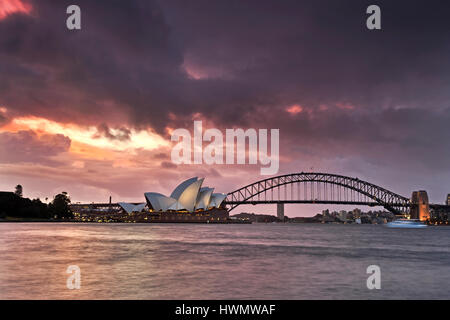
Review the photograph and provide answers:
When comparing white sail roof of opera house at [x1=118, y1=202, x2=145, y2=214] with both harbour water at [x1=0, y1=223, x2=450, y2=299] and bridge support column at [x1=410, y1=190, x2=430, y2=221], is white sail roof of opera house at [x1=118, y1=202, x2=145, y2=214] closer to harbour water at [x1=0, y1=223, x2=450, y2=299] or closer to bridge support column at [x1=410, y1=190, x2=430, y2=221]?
bridge support column at [x1=410, y1=190, x2=430, y2=221]

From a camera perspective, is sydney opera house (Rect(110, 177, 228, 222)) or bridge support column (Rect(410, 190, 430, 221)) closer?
bridge support column (Rect(410, 190, 430, 221))

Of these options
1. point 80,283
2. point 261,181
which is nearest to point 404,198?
point 261,181

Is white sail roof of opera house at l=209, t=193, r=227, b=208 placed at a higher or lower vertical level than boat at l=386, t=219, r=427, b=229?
higher

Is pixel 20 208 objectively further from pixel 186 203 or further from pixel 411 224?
pixel 411 224

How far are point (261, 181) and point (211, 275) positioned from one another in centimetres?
15081

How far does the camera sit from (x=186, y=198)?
142375 mm

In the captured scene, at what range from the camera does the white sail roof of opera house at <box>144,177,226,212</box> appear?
5433 inches

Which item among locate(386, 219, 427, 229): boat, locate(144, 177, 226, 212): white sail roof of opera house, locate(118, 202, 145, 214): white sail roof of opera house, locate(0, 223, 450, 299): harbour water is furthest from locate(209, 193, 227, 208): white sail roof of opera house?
locate(0, 223, 450, 299): harbour water

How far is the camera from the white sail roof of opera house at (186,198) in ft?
453

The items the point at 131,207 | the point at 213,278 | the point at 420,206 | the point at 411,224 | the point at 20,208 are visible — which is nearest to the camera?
the point at 213,278

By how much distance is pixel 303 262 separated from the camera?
27.9 m

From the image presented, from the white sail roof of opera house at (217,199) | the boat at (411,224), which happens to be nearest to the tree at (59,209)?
the white sail roof of opera house at (217,199)

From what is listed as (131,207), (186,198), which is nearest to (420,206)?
(186,198)
